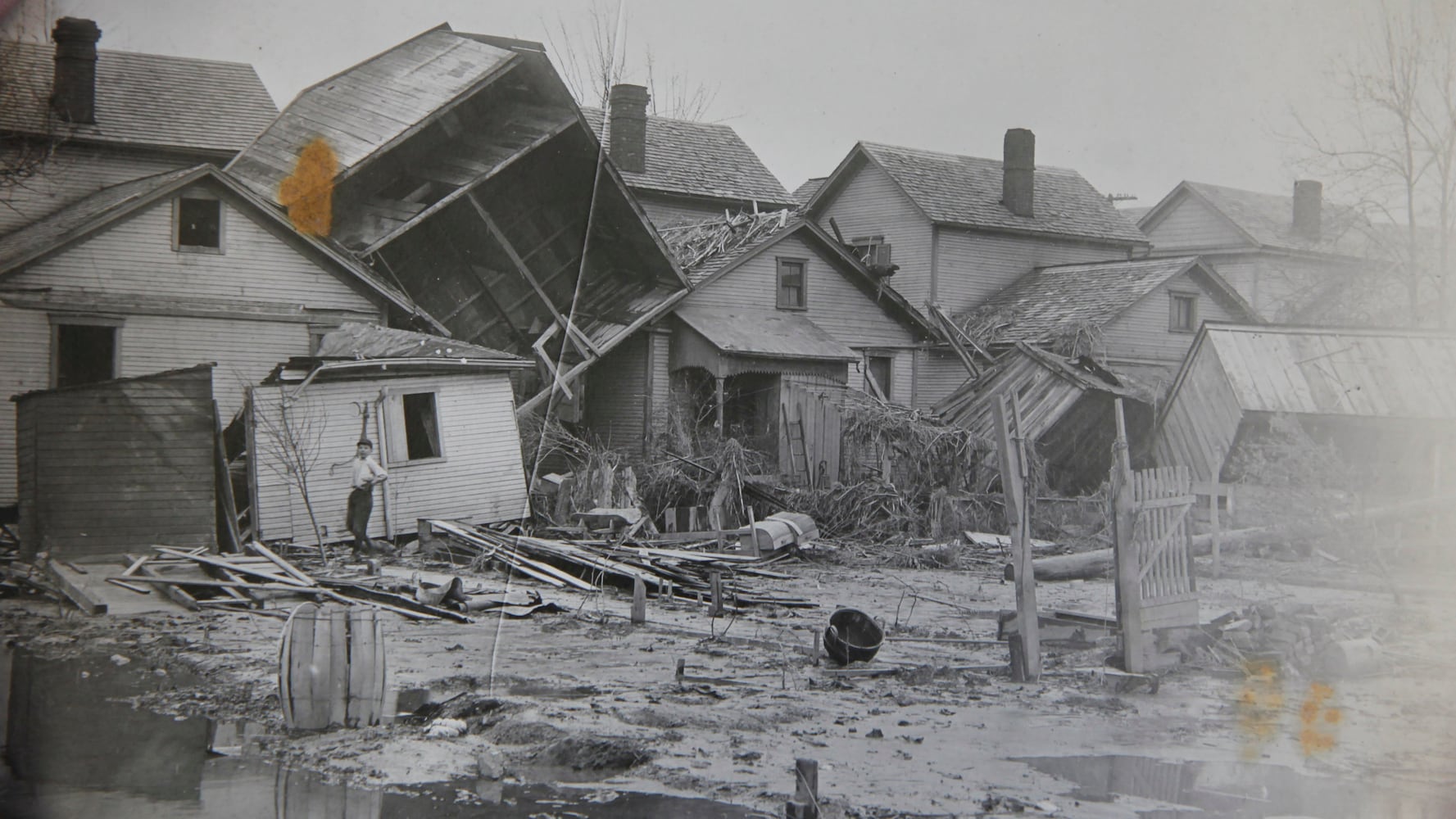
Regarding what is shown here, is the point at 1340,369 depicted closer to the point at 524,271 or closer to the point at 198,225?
the point at 524,271

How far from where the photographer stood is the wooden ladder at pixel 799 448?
2289 centimetres

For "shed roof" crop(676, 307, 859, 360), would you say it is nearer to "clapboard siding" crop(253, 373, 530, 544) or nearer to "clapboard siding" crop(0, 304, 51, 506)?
"clapboard siding" crop(253, 373, 530, 544)

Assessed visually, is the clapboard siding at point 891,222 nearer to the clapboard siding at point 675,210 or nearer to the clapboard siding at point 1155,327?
the clapboard siding at point 675,210

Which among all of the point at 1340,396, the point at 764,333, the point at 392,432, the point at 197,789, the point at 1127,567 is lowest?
the point at 197,789

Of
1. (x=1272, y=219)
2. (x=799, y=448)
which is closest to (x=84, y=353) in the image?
(x=799, y=448)

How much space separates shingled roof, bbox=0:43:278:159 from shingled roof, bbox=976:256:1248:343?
19124 millimetres

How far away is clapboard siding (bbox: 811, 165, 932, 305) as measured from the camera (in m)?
34.9

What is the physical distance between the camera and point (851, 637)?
10.6 m

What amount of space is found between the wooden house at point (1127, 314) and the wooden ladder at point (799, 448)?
9.90 metres

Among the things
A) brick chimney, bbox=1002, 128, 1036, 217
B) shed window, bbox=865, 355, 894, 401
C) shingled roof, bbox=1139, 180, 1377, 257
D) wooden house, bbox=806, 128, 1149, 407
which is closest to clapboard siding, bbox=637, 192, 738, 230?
wooden house, bbox=806, 128, 1149, 407

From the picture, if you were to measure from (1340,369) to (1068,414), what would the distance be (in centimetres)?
581

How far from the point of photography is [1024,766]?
751 centimetres

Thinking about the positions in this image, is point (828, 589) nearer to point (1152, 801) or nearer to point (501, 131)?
point (1152, 801)

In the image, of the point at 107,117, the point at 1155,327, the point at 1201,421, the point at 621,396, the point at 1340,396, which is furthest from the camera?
the point at 1155,327
